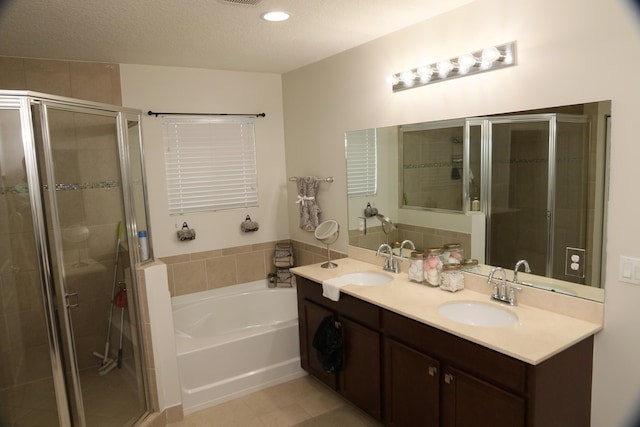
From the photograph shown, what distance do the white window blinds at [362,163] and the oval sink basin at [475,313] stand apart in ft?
3.76

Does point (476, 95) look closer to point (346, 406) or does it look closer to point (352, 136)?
point (352, 136)

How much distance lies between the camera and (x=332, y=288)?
2.71m

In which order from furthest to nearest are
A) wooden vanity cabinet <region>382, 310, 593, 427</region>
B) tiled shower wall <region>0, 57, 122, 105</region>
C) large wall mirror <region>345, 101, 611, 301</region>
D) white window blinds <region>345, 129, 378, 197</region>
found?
white window blinds <region>345, 129, 378, 197</region>
tiled shower wall <region>0, 57, 122, 105</region>
large wall mirror <region>345, 101, 611, 301</region>
wooden vanity cabinet <region>382, 310, 593, 427</region>

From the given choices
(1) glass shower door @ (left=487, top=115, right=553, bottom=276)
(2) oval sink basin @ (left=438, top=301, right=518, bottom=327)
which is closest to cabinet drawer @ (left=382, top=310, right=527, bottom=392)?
(2) oval sink basin @ (left=438, top=301, right=518, bottom=327)

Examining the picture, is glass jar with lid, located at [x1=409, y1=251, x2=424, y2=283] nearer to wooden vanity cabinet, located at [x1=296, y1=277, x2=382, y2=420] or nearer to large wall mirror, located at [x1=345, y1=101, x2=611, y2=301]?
large wall mirror, located at [x1=345, y1=101, x2=611, y2=301]

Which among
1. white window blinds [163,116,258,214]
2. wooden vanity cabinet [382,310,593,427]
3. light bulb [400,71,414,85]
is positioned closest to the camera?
wooden vanity cabinet [382,310,593,427]

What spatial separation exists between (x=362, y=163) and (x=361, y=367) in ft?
4.75

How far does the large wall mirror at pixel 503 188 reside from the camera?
6.42ft

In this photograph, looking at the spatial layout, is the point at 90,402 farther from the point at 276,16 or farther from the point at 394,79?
the point at 394,79

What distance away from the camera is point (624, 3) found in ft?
5.72

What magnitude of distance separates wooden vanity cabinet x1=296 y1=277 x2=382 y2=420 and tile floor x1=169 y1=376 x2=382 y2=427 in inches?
5.7

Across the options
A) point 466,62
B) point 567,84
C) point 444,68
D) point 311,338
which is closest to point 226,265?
point 311,338

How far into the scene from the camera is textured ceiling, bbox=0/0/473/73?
7.34 feet

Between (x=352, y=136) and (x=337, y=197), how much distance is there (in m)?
0.52
